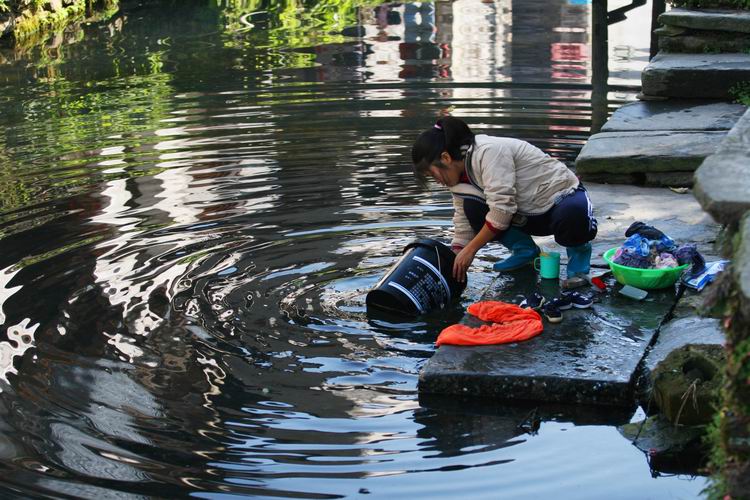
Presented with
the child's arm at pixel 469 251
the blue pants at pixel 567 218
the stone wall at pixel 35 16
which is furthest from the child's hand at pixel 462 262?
the stone wall at pixel 35 16

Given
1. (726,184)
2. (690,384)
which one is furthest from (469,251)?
(726,184)

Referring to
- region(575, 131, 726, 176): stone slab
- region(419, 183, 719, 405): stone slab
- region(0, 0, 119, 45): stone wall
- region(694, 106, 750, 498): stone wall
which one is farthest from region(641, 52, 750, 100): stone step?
region(0, 0, 119, 45): stone wall

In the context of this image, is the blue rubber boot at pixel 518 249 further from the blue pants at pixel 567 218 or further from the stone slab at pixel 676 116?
the stone slab at pixel 676 116

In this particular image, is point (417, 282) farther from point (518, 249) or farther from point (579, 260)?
point (579, 260)

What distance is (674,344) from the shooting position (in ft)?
15.3

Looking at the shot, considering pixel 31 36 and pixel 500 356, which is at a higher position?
pixel 31 36

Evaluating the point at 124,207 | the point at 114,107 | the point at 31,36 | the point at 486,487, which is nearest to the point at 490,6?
the point at 31,36

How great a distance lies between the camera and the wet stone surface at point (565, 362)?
14.5 feet

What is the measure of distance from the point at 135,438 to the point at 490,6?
1772cm

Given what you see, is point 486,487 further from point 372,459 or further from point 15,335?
point 15,335

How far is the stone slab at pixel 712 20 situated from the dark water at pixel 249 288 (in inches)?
56.2

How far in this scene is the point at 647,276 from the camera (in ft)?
17.1

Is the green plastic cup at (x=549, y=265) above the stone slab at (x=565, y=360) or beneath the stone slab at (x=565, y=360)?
above

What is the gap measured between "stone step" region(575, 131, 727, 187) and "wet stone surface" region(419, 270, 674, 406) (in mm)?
2183
